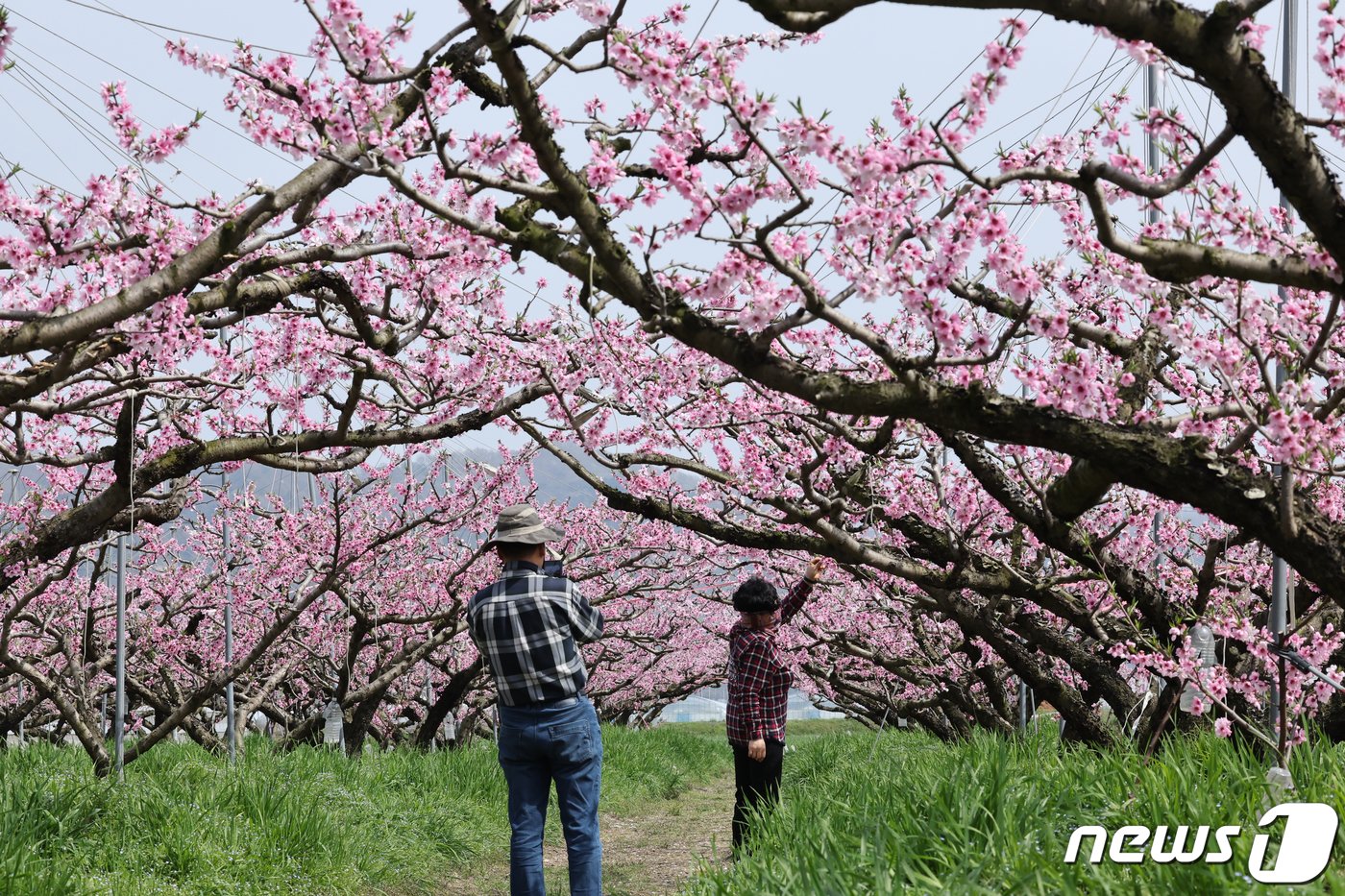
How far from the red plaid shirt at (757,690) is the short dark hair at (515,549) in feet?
5.48

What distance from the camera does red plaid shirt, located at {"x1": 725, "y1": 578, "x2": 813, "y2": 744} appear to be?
6.12 meters

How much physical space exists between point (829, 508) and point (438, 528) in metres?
7.48

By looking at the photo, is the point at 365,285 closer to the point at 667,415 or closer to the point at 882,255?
the point at 667,415

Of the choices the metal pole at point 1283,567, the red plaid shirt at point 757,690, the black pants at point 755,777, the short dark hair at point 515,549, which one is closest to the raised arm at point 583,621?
the short dark hair at point 515,549

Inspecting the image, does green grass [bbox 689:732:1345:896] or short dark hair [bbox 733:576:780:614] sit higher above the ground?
short dark hair [bbox 733:576:780:614]

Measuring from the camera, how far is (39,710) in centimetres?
1719

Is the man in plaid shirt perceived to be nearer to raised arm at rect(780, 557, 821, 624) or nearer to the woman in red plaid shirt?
the woman in red plaid shirt

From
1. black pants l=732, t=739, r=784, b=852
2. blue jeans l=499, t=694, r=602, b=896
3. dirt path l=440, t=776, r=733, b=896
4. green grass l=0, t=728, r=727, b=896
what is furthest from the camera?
dirt path l=440, t=776, r=733, b=896

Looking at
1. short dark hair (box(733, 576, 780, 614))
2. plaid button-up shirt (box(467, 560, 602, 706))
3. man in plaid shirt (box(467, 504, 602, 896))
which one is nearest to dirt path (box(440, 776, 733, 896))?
man in plaid shirt (box(467, 504, 602, 896))

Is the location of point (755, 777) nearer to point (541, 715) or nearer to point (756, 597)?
point (756, 597)

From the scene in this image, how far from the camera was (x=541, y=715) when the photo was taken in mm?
4684

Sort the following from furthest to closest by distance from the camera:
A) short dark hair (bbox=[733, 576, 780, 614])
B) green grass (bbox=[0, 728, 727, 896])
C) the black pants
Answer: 1. short dark hair (bbox=[733, 576, 780, 614])
2. the black pants
3. green grass (bbox=[0, 728, 727, 896])

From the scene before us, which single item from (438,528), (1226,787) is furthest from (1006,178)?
(438,528)

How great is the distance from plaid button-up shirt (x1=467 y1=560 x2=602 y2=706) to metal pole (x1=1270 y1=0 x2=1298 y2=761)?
2.72m
